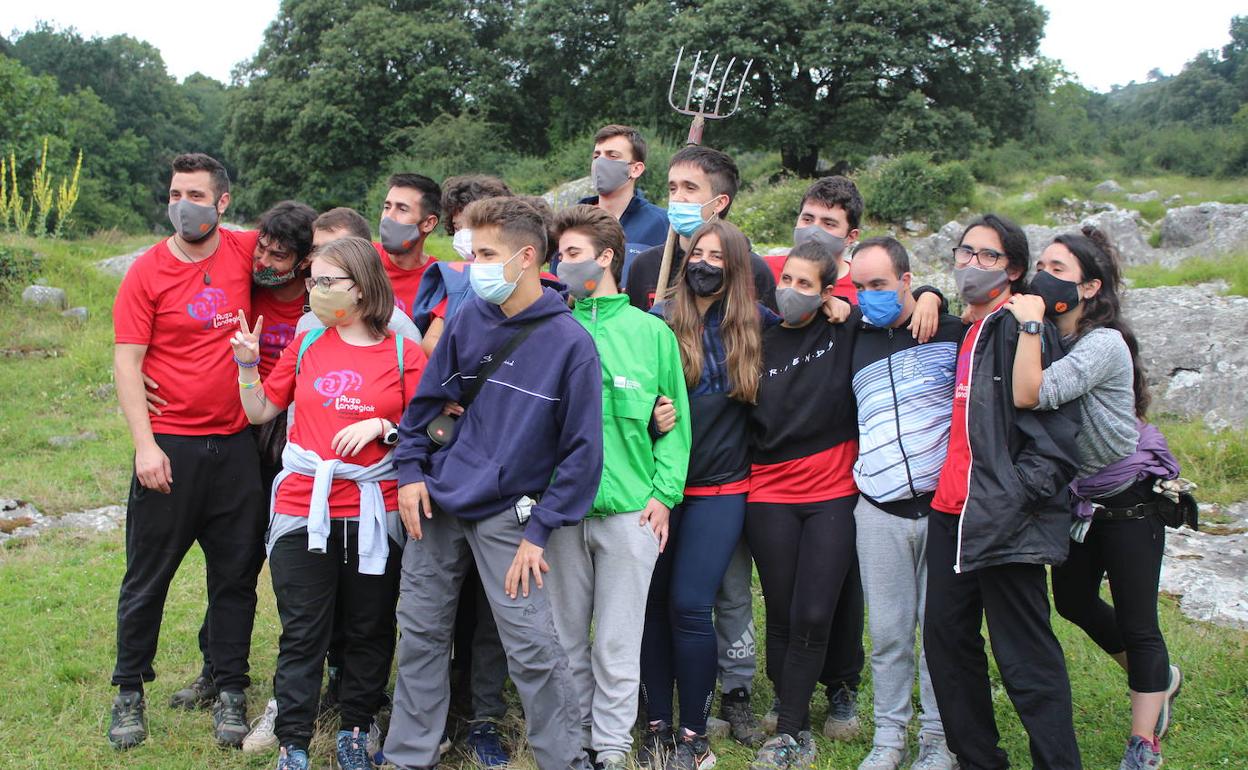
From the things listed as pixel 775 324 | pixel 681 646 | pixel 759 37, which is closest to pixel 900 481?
pixel 775 324

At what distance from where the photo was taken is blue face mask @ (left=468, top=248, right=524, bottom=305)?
3.44m

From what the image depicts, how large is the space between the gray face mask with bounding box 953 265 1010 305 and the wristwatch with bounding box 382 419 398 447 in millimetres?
2215

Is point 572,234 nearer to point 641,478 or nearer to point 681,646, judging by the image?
point 641,478

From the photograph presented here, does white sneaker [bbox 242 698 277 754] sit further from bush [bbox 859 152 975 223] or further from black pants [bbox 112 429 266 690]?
bush [bbox 859 152 975 223]

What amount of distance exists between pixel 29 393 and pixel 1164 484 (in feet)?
37.8

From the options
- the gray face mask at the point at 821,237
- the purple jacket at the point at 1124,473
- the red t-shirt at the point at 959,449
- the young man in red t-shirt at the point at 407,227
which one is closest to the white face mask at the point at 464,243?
the young man in red t-shirt at the point at 407,227

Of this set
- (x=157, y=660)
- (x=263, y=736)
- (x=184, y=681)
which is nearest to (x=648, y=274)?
(x=263, y=736)

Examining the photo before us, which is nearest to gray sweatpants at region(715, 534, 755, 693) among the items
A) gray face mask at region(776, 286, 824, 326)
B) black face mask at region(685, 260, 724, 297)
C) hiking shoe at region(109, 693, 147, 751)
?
gray face mask at region(776, 286, 824, 326)

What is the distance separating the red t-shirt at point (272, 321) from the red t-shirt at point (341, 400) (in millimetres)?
587

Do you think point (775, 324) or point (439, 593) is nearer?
point (439, 593)

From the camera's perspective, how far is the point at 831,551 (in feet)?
12.3

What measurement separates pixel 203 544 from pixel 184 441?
0.49 m

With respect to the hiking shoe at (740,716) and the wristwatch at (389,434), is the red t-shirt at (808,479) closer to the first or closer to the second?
the hiking shoe at (740,716)

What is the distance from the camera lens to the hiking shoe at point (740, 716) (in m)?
4.00
